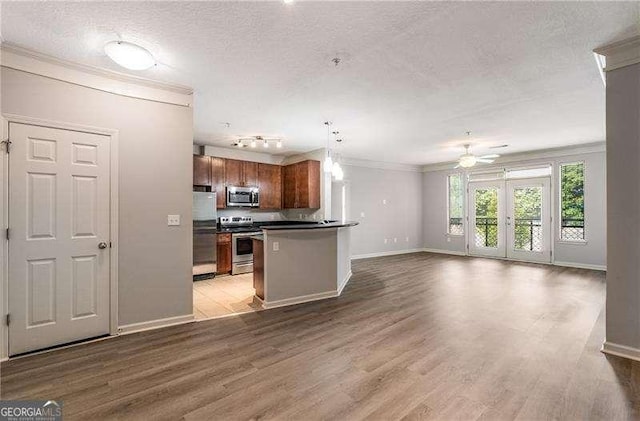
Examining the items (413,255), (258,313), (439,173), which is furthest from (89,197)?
(439,173)

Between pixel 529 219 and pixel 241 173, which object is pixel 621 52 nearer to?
pixel 529 219

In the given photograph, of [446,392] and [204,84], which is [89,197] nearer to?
[204,84]

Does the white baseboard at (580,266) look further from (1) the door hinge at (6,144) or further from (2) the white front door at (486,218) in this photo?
(1) the door hinge at (6,144)

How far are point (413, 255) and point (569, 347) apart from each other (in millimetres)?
5627

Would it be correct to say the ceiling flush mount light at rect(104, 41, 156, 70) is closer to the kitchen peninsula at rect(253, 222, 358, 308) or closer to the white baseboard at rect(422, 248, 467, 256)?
the kitchen peninsula at rect(253, 222, 358, 308)

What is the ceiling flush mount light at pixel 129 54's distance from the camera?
7.70ft

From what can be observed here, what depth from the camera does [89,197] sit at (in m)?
2.88

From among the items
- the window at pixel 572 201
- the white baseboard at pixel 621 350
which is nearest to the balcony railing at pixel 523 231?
the window at pixel 572 201

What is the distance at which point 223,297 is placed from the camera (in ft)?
14.4

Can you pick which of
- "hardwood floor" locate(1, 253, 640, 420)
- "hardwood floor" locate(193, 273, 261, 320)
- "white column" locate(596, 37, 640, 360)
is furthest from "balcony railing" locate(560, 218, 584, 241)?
"hardwood floor" locate(193, 273, 261, 320)

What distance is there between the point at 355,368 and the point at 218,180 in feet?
16.1

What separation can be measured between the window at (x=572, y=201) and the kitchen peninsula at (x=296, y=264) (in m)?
5.63

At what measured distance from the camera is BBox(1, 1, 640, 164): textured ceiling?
209 cm

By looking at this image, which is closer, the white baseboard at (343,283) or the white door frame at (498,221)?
the white baseboard at (343,283)
